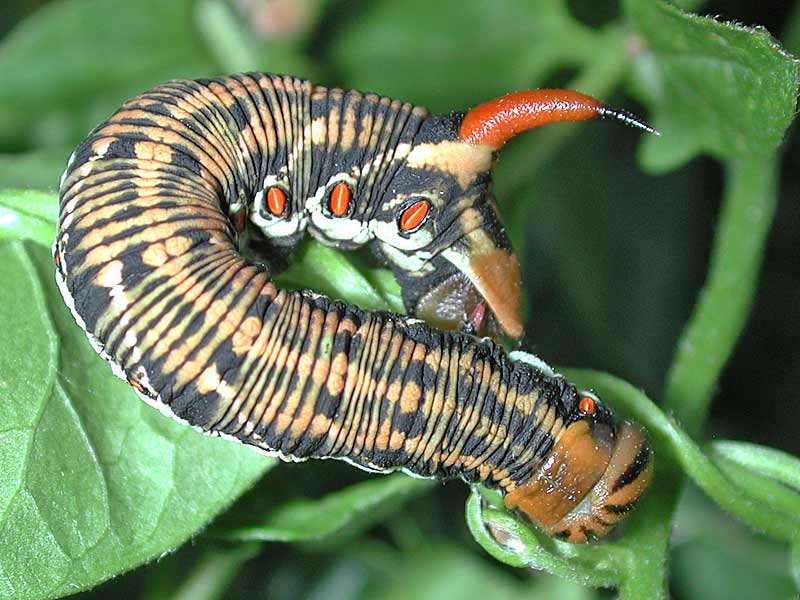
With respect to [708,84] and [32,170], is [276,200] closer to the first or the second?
[32,170]

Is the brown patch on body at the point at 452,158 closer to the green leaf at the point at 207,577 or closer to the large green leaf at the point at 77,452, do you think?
the large green leaf at the point at 77,452

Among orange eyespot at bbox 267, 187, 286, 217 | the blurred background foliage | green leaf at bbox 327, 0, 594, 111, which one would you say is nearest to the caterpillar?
orange eyespot at bbox 267, 187, 286, 217

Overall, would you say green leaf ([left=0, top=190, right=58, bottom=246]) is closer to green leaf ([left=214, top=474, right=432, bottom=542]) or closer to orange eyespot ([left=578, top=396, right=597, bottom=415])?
green leaf ([left=214, top=474, right=432, bottom=542])

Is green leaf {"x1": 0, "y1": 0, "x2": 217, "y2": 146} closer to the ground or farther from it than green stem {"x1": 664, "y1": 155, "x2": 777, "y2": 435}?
closer to the ground

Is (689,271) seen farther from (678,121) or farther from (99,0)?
(99,0)

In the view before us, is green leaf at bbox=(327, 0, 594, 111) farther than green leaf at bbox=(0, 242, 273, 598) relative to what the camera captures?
Yes

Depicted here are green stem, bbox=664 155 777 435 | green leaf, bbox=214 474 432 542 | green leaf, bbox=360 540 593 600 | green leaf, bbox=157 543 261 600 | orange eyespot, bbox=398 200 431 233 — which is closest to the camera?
orange eyespot, bbox=398 200 431 233
